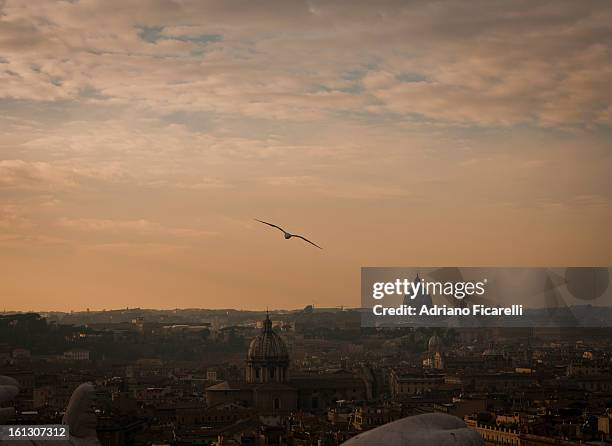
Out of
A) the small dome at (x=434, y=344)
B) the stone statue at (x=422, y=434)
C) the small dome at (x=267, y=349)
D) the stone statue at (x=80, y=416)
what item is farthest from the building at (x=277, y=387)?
the stone statue at (x=422, y=434)

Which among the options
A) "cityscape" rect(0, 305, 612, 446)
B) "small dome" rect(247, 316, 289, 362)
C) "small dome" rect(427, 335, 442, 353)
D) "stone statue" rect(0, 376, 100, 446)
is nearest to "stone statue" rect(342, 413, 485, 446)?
"stone statue" rect(0, 376, 100, 446)

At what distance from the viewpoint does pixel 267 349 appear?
68.4 meters

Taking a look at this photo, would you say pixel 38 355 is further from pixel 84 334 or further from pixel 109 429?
pixel 109 429

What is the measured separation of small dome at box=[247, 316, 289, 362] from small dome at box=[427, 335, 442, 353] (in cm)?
2779

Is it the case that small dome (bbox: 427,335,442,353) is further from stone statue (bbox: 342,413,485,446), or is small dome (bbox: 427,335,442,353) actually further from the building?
Result: stone statue (bbox: 342,413,485,446)

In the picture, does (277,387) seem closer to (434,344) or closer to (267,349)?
(267,349)

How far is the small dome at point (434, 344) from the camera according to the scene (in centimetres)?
9656

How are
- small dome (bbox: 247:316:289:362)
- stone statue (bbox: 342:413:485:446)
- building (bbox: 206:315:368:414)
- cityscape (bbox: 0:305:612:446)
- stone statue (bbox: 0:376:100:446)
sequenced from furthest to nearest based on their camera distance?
small dome (bbox: 247:316:289:362) → building (bbox: 206:315:368:414) → cityscape (bbox: 0:305:612:446) → stone statue (bbox: 0:376:100:446) → stone statue (bbox: 342:413:485:446)

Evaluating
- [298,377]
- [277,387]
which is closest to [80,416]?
[277,387]

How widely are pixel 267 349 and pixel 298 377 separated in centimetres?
208

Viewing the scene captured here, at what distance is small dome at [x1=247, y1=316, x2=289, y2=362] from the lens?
223 feet

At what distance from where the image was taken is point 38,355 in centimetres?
8438

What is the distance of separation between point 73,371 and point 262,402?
1270 centimetres

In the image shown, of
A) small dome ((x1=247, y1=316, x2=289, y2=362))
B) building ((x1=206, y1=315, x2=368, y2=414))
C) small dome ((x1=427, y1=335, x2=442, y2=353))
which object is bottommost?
building ((x1=206, y1=315, x2=368, y2=414))
